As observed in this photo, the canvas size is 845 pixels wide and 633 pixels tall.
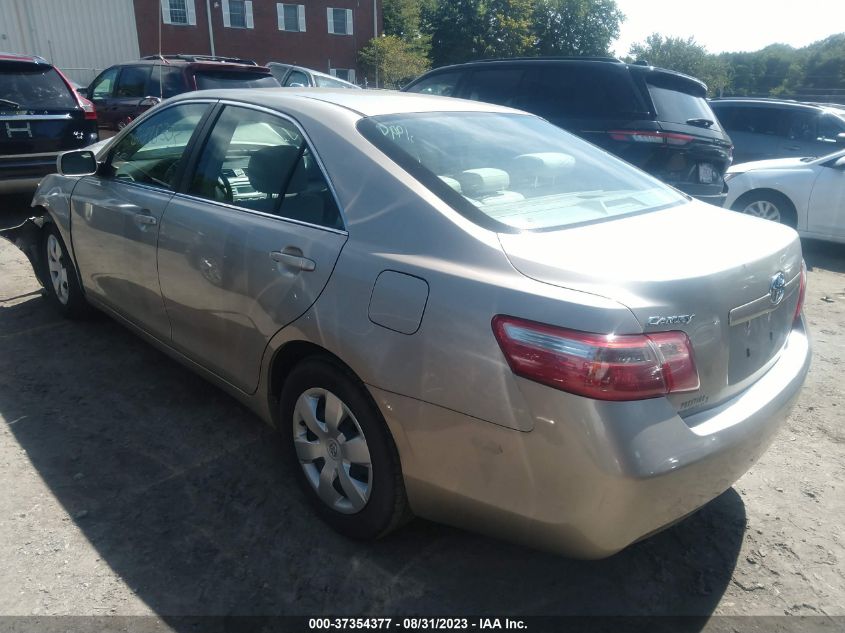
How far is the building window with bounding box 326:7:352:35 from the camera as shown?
1469 inches

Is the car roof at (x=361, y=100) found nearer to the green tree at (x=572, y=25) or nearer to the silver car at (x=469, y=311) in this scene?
the silver car at (x=469, y=311)

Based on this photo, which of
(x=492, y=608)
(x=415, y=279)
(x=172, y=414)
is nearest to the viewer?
(x=415, y=279)

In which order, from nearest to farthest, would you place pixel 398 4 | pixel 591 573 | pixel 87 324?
pixel 591 573 → pixel 87 324 → pixel 398 4

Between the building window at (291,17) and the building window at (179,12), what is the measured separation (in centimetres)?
444

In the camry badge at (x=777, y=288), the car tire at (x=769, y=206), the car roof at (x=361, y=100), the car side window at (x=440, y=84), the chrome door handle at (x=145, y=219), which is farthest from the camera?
the car side window at (x=440, y=84)

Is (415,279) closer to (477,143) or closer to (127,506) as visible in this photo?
(477,143)

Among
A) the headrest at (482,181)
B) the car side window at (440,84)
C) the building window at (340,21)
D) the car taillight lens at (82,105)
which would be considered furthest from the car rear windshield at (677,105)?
the building window at (340,21)

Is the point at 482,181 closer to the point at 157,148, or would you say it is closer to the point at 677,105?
the point at 157,148

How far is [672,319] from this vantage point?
1.92 metres

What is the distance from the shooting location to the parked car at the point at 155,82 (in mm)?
10047

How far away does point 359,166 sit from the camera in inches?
98.7

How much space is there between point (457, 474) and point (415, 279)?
62 centimetres

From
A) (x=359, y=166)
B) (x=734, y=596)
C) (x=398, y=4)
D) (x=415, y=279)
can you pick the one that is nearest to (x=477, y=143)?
(x=359, y=166)

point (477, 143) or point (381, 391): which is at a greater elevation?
point (477, 143)
